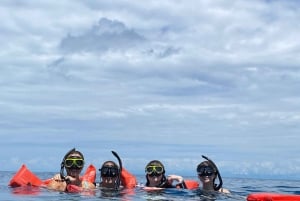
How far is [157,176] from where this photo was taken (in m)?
18.4

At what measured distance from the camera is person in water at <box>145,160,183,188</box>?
59.9 feet

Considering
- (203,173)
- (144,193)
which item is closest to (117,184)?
(144,193)

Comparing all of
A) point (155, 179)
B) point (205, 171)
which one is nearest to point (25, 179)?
point (155, 179)

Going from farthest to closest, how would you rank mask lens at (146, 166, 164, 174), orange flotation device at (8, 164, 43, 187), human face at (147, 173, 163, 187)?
orange flotation device at (8, 164, 43, 187) → human face at (147, 173, 163, 187) → mask lens at (146, 166, 164, 174)

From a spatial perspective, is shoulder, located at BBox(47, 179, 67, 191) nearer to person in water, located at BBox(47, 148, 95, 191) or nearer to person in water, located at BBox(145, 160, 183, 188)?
person in water, located at BBox(47, 148, 95, 191)

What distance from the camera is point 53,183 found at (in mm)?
17266

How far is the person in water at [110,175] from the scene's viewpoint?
17.4 m

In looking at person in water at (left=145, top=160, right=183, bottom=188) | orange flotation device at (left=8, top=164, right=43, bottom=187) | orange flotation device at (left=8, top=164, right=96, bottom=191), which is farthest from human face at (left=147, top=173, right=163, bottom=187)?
orange flotation device at (left=8, top=164, right=43, bottom=187)

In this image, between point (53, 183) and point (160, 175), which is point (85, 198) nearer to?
point (53, 183)

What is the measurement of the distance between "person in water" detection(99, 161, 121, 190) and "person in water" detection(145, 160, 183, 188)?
4.45ft

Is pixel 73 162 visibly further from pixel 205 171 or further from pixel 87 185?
pixel 205 171

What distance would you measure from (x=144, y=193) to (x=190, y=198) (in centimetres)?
191

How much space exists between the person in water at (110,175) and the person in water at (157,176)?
136cm

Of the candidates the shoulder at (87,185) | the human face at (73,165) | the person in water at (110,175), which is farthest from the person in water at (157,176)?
the human face at (73,165)
